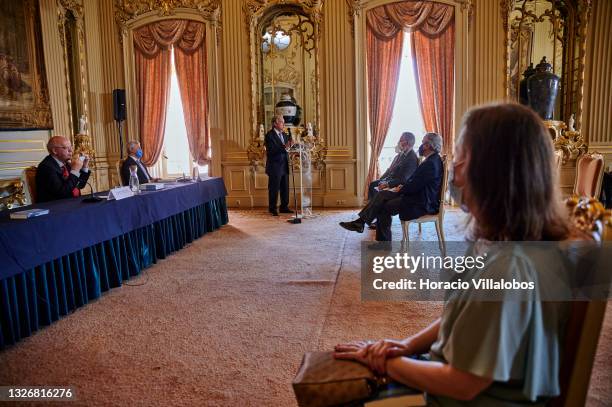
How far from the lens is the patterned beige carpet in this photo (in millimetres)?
→ 2068

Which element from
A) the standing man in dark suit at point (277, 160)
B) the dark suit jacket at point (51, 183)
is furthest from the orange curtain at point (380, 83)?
the dark suit jacket at point (51, 183)

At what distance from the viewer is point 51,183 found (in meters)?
3.93

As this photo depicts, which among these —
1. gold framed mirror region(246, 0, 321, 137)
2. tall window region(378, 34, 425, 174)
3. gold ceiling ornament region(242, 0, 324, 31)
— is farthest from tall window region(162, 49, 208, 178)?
tall window region(378, 34, 425, 174)

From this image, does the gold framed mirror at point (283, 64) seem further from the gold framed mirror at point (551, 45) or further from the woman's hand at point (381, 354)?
the woman's hand at point (381, 354)

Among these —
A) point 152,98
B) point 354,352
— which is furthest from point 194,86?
point 354,352

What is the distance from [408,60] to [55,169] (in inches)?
219

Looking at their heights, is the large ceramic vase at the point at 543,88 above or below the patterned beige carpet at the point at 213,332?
above

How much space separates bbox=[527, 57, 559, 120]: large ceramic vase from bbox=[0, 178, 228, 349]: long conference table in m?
5.49

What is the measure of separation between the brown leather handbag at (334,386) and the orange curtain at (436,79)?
21.5 ft

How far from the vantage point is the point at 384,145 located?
25.1 feet

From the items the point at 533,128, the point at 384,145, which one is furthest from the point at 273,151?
the point at 533,128

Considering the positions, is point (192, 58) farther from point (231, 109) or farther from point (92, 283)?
point (92, 283)

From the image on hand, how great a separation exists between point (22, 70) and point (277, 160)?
3891 mm

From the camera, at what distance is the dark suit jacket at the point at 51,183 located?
3938 mm
